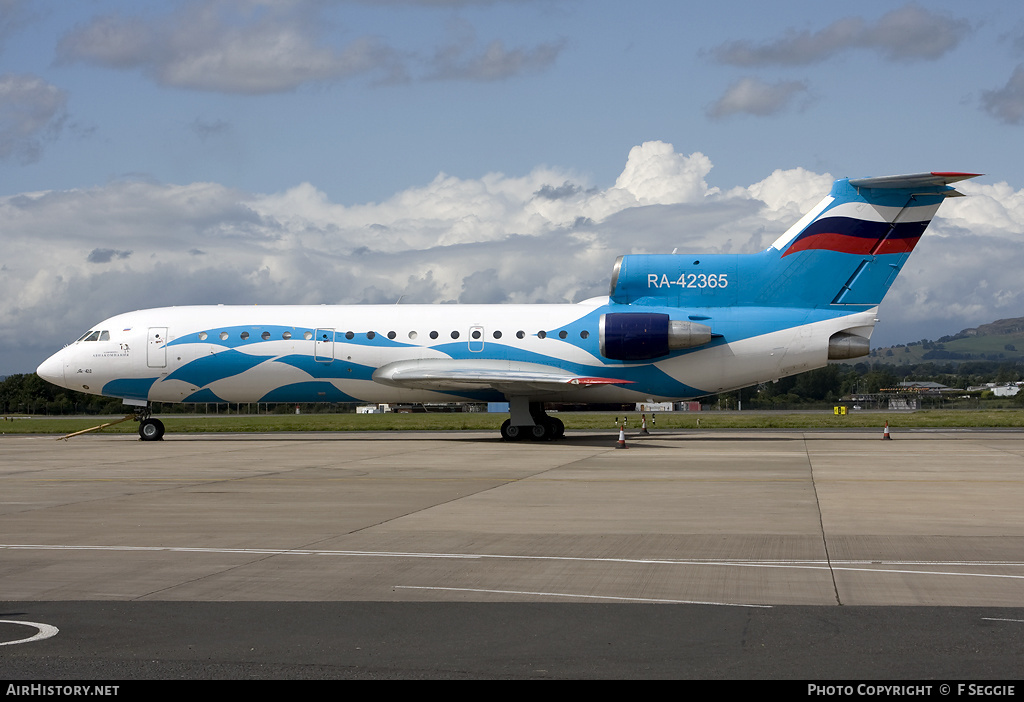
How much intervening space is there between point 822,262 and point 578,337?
7609 mm

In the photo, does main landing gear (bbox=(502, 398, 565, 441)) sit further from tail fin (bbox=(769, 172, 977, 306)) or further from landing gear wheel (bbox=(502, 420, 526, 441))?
tail fin (bbox=(769, 172, 977, 306))

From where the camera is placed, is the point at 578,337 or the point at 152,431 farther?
the point at 152,431

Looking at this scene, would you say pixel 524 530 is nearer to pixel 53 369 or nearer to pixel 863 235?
pixel 863 235

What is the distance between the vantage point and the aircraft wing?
29.4 m

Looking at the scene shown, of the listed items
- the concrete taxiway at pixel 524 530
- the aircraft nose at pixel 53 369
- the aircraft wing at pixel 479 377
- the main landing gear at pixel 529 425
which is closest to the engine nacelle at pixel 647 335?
the aircraft wing at pixel 479 377

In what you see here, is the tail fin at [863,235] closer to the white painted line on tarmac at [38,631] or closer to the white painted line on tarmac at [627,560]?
the white painted line on tarmac at [627,560]

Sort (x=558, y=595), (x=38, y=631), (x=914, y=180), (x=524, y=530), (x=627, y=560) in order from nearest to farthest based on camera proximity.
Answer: (x=38, y=631)
(x=558, y=595)
(x=627, y=560)
(x=524, y=530)
(x=914, y=180)

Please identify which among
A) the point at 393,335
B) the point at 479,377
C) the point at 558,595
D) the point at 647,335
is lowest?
the point at 558,595

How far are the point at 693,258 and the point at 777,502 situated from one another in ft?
53.2

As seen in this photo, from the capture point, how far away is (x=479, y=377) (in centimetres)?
2934

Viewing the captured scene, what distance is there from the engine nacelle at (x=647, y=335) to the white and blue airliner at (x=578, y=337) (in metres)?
0.04

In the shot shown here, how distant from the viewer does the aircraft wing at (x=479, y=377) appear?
96.5ft

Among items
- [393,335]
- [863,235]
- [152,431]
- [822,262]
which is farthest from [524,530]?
[152,431]

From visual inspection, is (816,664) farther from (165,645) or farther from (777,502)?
(777,502)
